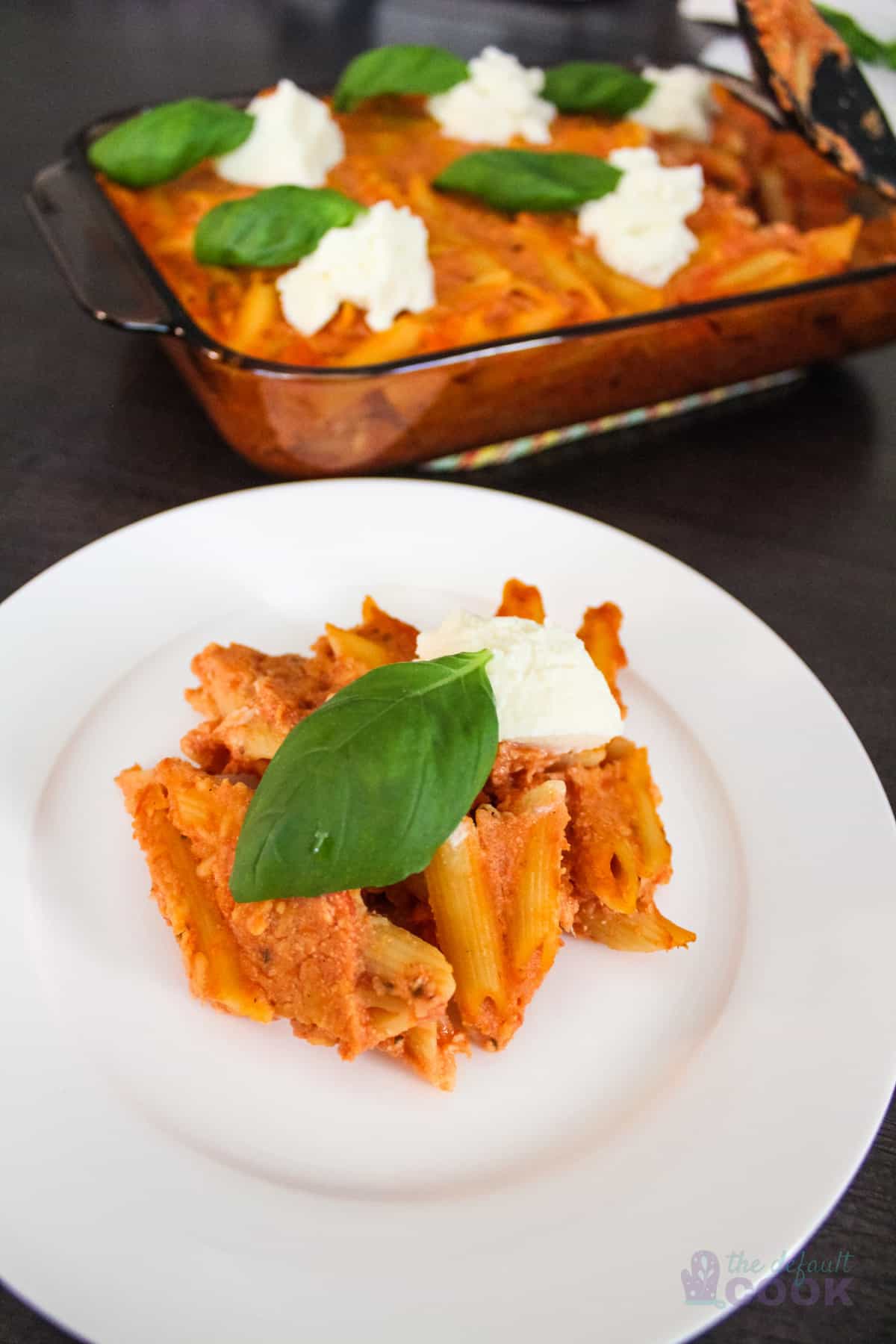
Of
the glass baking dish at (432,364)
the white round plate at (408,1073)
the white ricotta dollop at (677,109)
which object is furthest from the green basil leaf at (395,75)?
the white round plate at (408,1073)

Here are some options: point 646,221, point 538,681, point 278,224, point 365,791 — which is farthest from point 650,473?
point 365,791

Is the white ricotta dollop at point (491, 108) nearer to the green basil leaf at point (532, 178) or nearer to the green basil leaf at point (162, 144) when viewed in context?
→ the green basil leaf at point (532, 178)

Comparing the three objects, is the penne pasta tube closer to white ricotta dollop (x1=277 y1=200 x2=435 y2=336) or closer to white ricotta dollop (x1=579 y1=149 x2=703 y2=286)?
white ricotta dollop (x1=277 y1=200 x2=435 y2=336)

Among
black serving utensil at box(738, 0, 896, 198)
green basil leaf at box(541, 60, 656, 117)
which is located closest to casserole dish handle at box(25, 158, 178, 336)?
green basil leaf at box(541, 60, 656, 117)

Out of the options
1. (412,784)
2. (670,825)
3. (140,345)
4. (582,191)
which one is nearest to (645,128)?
(582,191)

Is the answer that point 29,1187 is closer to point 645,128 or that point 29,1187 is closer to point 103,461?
point 103,461

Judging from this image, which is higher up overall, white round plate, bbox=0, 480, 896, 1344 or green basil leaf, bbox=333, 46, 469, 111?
green basil leaf, bbox=333, 46, 469, 111
